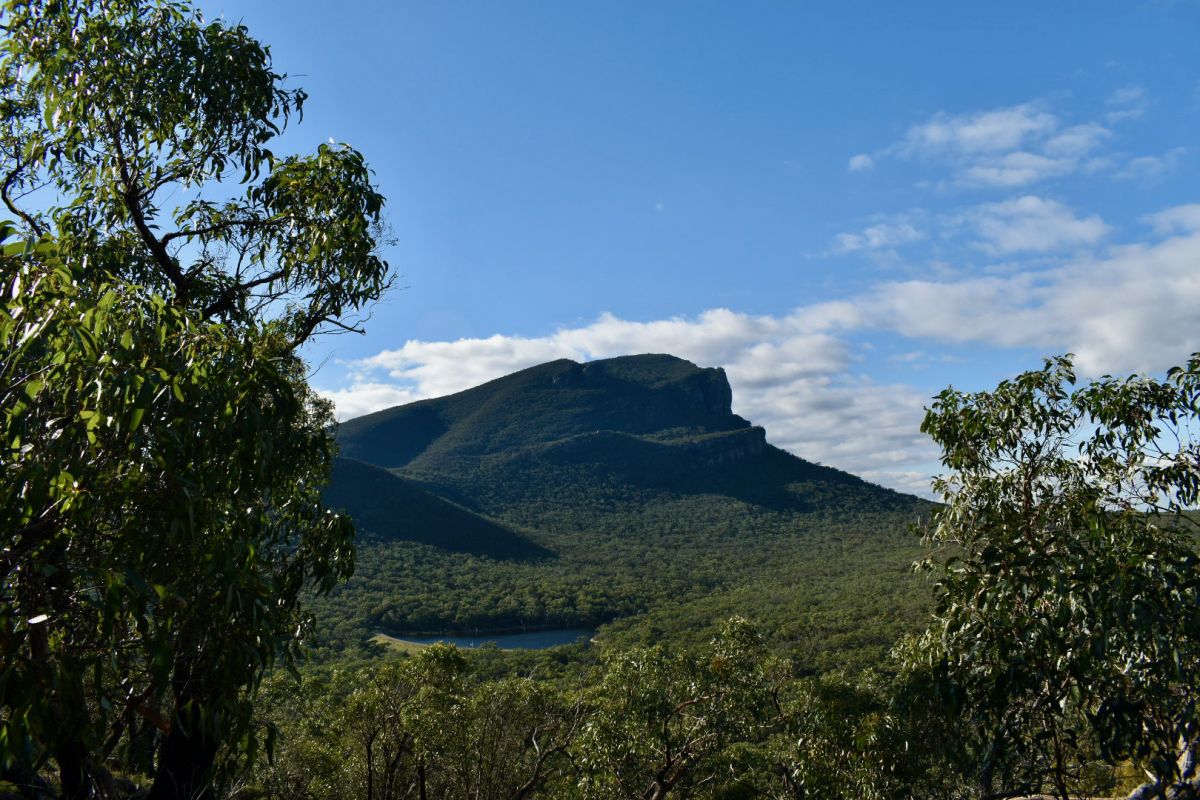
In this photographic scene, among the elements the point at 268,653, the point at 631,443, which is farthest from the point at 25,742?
the point at 631,443

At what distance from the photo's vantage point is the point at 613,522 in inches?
3964

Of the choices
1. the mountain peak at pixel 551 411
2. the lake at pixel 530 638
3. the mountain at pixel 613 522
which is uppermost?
the mountain peak at pixel 551 411

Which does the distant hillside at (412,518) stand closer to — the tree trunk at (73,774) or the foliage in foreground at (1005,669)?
the foliage in foreground at (1005,669)

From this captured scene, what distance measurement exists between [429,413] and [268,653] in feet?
471

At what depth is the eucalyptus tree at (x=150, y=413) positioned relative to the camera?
2.69m

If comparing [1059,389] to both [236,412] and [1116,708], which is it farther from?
[236,412]

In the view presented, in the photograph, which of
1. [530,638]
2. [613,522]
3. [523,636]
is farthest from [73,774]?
[613,522]

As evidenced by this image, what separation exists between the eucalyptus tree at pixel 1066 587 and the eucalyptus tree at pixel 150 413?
15.9ft

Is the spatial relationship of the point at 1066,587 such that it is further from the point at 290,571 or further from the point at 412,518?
the point at 412,518

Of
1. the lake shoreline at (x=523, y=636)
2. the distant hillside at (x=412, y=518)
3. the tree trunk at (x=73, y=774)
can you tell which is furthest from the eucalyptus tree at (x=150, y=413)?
the distant hillside at (x=412, y=518)

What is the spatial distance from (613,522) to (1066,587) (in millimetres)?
97057

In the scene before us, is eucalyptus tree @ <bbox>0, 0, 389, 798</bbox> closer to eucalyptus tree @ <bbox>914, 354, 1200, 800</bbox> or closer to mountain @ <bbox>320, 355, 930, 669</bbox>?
eucalyptus tree @ <bbox>914, 354, 1200, 800</bbox>

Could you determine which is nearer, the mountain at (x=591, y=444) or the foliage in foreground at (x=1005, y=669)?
the foliage in foreground at (x=1005, y=669)

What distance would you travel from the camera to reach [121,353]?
280cm
